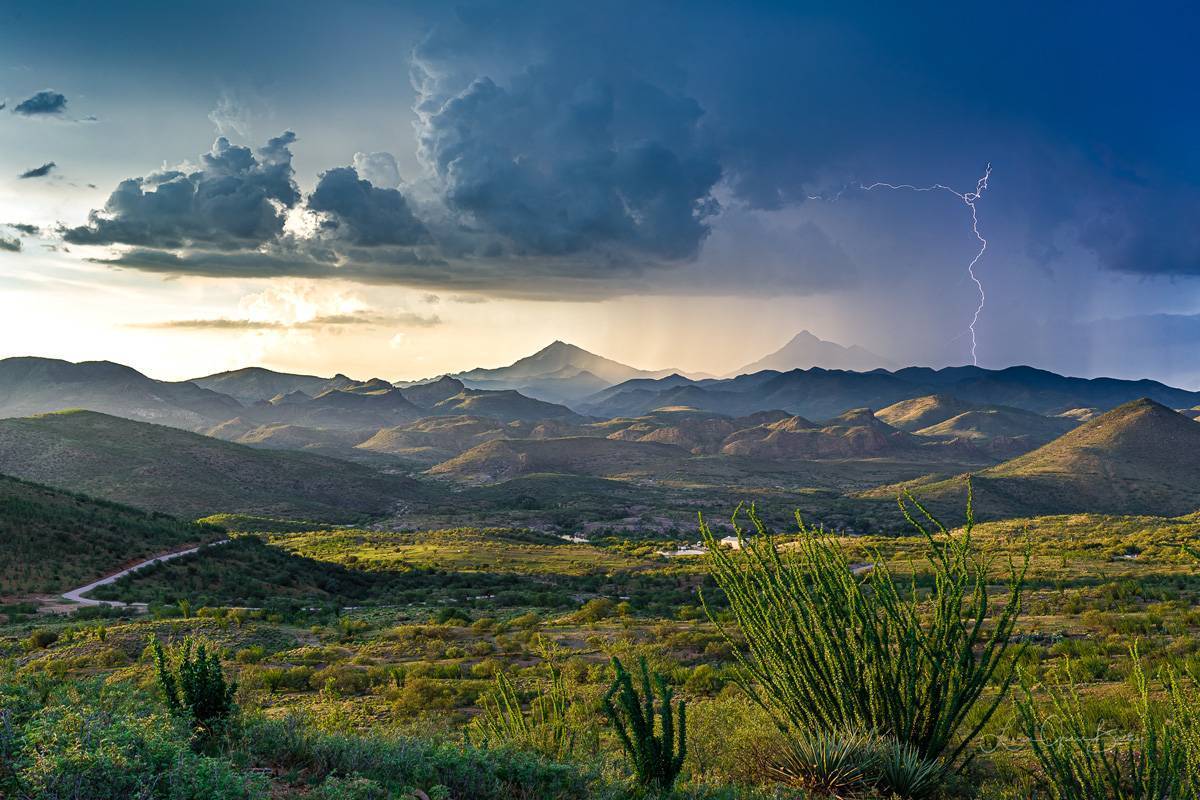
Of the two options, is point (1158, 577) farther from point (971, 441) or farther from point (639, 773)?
point (971, 441)

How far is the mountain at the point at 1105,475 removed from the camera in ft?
274

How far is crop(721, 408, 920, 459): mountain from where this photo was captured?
17638cm

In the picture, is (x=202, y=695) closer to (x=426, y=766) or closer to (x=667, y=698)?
(x=426, y=766)

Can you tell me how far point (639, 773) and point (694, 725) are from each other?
11.7 ft

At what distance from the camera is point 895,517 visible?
81.8 metres

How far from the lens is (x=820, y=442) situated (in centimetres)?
18075

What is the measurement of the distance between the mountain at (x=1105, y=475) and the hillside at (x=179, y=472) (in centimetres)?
7858

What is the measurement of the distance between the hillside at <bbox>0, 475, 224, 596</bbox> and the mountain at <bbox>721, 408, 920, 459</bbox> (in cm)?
14243

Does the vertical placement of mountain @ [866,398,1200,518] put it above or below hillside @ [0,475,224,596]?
above

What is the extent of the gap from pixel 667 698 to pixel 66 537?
135 ft

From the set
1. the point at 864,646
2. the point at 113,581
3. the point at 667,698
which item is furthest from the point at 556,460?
the point at 667,698

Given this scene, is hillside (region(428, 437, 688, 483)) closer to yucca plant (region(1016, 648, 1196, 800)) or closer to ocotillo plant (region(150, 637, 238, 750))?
ocotillo plant (region(150, 637, 238, 750))

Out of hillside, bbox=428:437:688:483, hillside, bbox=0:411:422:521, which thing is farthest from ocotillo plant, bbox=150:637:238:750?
hillside, bbox=428:437:688:483

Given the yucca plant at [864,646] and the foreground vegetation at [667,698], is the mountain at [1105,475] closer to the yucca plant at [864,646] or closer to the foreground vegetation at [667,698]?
the foreground vegetation at [667,698]
